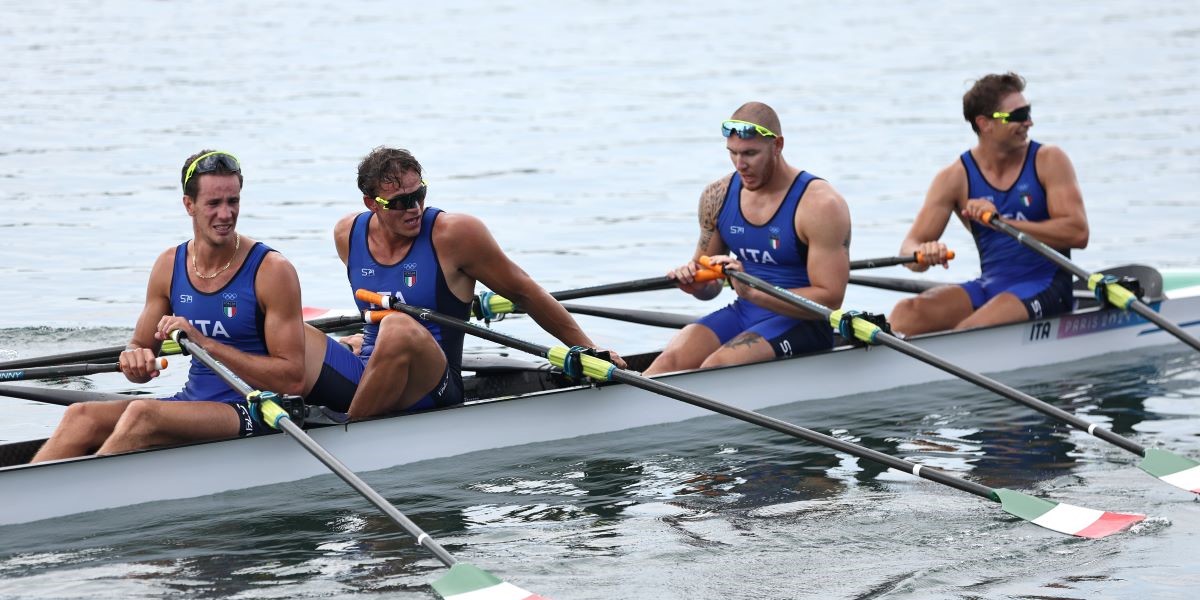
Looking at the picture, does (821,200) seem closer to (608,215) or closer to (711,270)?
(711,270)

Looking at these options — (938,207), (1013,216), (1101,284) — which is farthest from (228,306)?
(1101,284)

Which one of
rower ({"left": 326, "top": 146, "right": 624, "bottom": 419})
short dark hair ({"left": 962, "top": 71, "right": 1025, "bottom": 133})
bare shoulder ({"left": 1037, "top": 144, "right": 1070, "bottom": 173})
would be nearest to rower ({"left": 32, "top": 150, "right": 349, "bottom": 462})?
rower ({"left": 326, "top": 146, "right": 624, "bottom": 419})

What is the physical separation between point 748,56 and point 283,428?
1033 inches

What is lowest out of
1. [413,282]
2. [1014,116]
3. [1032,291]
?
[1032,291]

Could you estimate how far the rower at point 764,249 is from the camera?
949cm

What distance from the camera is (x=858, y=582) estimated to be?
7.10 m

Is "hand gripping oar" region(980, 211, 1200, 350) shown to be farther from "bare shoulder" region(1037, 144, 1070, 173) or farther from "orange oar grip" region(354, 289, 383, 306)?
"orange oar grip" region(354, 289, 383, 306)

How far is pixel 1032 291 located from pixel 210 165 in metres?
5.93

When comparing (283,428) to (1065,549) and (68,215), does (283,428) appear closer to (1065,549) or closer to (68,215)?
(1065,549)

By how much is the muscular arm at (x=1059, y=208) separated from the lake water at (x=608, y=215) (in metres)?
0.97

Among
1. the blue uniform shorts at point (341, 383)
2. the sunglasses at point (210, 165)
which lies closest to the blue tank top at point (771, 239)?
the blue uniform shorts at point (341, 383)

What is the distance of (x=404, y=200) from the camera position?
26.5 ft

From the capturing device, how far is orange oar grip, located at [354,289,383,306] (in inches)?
330

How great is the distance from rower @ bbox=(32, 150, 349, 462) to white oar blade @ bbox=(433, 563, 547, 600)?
139 centimetres
